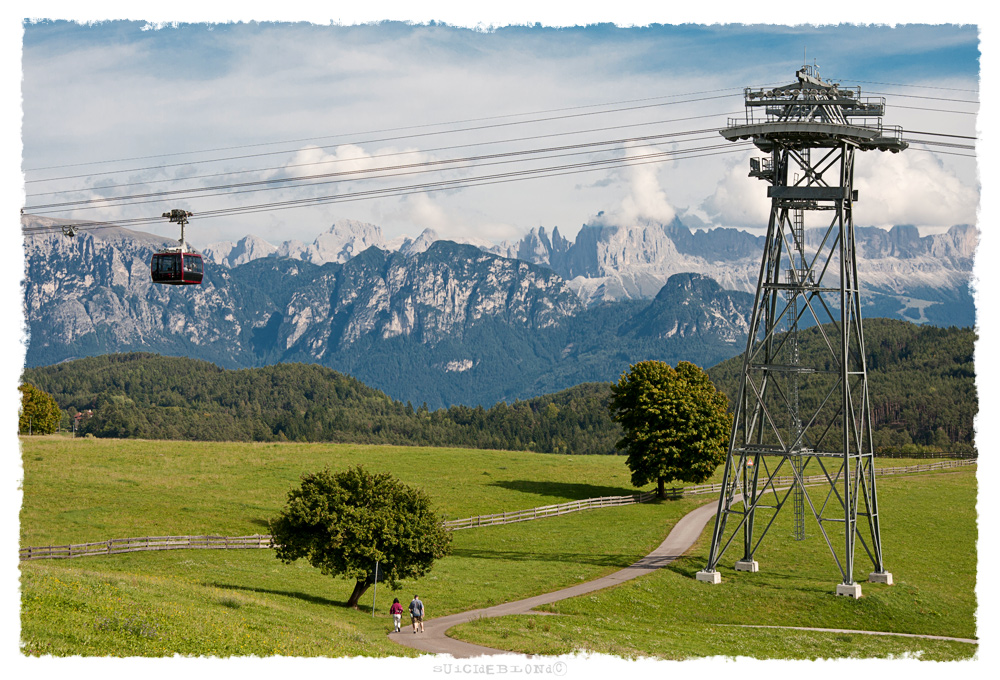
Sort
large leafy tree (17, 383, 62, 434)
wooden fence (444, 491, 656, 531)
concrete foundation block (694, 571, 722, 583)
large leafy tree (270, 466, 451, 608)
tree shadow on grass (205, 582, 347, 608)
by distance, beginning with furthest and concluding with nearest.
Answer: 1. large leafy tree (17, 383, 62, 434)
2. wooden fence (444, 491, 656, 531)
3. concrete foundation block (694, 571, 722, 583)
4. tree shadow on grass (205, 582, 347, 608)
5. large leafy tree (270, 466, 451, 608)

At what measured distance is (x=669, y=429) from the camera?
90.6 meters

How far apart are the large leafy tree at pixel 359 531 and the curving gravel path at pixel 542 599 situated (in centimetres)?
390

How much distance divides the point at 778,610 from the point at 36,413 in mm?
131398

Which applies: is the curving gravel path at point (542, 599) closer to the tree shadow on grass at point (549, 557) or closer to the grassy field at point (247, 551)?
the grassy field at point (247, 551)

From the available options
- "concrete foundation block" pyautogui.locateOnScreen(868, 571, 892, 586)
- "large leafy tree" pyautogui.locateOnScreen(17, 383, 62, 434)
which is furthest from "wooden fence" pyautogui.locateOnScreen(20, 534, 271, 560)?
"large leafy tree" pyautogui.locateOnScreen(17, 383, 62, 434)

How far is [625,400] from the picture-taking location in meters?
94.5

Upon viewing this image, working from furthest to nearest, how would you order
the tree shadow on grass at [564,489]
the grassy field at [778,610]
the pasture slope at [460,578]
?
the tree shadow on grass at [564,489] → the grassy field at [778,610] → the pasture slope at [460,578]

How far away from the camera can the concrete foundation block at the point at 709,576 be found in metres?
60.9

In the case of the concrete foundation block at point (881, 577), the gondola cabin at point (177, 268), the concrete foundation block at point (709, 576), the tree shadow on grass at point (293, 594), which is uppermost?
the gondola cabin at point (177, 268)

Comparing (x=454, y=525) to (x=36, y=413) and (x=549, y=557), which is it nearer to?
(x=549, y=557)

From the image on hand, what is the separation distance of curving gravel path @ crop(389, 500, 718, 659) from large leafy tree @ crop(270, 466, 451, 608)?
390cm

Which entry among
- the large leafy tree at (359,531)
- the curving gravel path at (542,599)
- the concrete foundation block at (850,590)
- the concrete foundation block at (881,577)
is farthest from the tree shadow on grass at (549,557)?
the large leafy tree at (359,531)

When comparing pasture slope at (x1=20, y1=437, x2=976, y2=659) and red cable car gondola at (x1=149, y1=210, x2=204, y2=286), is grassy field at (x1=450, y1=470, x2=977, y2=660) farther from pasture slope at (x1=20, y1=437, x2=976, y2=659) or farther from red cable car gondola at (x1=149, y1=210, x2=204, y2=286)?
red cable car gondola at (x1=149, y1=210, x2=204, y2=286)

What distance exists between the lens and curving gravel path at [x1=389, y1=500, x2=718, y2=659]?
42.0 metres
